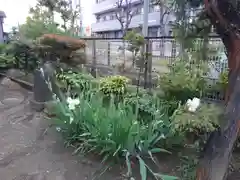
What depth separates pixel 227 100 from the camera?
4.89ft

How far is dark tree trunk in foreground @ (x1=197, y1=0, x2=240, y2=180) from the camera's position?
4.39 feet

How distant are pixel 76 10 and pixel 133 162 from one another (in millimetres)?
13490

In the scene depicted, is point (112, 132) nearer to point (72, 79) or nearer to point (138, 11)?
point (72, 79)

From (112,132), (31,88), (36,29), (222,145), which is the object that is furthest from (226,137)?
(36,29)

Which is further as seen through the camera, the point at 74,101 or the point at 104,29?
the point at 104,29

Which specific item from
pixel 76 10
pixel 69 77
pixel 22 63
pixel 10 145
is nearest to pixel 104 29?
pixel 76 10

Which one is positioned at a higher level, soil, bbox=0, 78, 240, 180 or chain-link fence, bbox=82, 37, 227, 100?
chain-link fence, bbox=82, 37, 227, 100

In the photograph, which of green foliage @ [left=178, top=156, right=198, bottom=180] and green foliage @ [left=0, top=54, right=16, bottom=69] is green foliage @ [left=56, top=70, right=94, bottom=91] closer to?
green foliage @ [left=178, top=156, right=198, bottom=180]

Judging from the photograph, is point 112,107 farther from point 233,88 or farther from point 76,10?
point 76,10

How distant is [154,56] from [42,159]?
2.53 meters

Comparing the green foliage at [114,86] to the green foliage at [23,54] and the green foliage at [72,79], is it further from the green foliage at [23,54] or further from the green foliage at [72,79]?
the green foliage at [23,54]

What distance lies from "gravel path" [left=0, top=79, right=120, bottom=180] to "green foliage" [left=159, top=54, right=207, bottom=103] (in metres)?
1.15

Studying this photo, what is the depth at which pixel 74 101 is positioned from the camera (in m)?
2.28

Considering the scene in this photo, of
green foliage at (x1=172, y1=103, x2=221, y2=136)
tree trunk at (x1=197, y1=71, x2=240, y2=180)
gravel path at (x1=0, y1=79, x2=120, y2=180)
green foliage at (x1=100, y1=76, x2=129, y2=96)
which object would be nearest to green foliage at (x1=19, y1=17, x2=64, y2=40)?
gravel path at (x1=0, y1=79, x2=120, y2=180)
